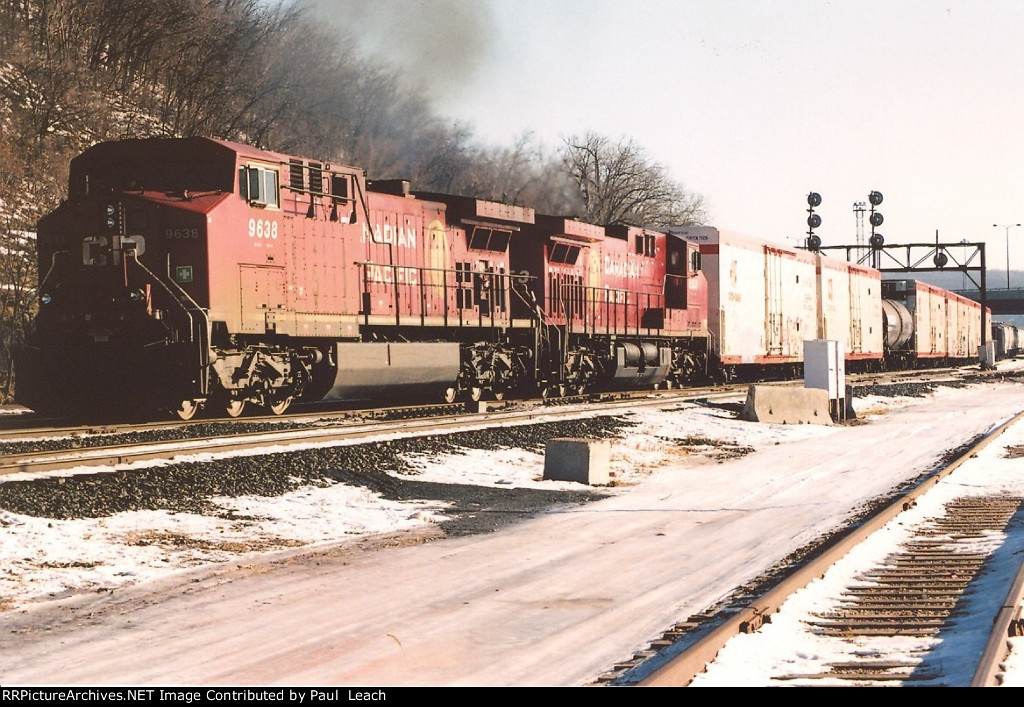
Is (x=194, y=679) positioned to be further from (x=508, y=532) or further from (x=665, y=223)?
(x=665, y=223)

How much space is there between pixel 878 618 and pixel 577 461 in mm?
7379

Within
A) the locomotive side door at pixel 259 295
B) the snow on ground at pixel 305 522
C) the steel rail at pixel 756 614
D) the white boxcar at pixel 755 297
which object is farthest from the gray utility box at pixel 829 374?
the steel rail at pixel 756 614

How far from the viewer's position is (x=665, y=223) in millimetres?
76375

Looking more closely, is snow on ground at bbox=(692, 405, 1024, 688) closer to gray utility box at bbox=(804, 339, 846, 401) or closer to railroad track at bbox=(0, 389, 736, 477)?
railroad track at bbox=(0, 389, 736, 477)

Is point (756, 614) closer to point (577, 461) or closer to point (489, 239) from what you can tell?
point (577, 461)

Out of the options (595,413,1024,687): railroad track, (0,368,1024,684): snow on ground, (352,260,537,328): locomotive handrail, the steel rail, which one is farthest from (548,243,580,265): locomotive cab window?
(595,413,1024,687): railroad track

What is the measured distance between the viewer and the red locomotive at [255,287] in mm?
15180

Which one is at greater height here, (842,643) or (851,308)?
(851,308)

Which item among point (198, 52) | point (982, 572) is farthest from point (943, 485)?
point (198, 52)

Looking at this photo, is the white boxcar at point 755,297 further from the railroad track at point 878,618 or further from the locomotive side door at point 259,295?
the railroad track at point 878,618

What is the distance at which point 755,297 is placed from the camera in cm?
3491

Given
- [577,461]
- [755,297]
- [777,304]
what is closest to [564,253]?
[755,297]
